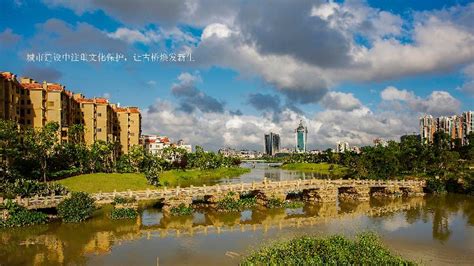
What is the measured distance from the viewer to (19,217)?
41.4 metres

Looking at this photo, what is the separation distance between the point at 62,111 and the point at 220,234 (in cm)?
5701

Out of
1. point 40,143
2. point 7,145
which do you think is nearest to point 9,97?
point 40,143

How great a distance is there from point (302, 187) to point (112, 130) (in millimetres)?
64191

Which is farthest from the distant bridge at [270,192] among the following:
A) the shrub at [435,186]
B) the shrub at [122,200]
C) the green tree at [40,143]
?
the green tree at [40,143]

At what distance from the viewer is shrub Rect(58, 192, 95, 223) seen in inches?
1722

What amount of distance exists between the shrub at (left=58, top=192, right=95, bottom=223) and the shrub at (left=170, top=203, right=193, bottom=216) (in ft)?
31.2

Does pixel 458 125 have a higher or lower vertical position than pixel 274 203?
higher

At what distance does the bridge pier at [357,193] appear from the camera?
63.2 m

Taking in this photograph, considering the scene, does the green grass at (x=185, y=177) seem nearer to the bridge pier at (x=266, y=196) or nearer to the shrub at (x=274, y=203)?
the bridge pier at (x=266, y=196)

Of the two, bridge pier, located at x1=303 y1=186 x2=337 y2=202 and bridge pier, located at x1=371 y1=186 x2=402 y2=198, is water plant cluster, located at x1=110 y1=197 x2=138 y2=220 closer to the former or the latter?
bridge pier, located at x1=303 y1=186 x2=337 y2=202

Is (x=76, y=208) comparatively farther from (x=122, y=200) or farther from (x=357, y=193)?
(x=357, y=193)

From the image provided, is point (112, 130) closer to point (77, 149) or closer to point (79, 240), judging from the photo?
point (77, 149)

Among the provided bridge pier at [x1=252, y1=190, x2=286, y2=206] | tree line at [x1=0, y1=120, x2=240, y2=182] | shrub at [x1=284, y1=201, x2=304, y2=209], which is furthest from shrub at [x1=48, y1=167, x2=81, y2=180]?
shrub at [x1=284, y1=201, x2=304, y2=209]

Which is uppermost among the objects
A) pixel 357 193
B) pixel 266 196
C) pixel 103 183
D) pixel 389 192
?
pixel 103 183
